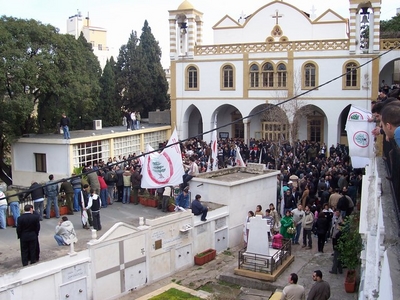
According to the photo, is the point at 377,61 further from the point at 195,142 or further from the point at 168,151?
the point at 168,151

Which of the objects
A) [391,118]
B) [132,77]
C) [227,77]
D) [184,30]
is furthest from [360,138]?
[132,77]

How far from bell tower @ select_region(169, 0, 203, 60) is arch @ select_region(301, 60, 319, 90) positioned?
799cm

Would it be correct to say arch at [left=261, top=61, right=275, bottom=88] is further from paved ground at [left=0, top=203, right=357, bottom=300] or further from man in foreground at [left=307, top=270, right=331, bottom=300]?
man in foreground at [left=307, top=270, right=331, bottom=300]

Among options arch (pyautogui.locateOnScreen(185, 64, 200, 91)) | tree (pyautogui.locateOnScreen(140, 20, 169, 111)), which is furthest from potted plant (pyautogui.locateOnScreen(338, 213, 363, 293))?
tree (pyautogui.locateOnScreen(140, 20, 169, 111))

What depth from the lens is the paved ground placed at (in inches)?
476

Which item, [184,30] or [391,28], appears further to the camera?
[391,28]

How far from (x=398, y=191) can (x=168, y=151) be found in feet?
32.9

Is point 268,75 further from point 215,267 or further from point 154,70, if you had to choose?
point 215,267

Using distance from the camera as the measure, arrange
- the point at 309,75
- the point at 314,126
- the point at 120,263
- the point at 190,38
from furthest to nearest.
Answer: the point at 190,38 → the point at 314,126 → the point at 309,75 → the point at 120,263

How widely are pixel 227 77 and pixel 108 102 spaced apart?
11.4m

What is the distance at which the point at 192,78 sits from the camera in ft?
113

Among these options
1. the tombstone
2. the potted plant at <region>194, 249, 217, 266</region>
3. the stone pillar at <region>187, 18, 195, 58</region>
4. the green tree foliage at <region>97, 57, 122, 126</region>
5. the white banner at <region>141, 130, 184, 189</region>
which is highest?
the stone pillar at <region>187, 18, 195, 58</region>

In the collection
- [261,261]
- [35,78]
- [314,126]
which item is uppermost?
[35,78]

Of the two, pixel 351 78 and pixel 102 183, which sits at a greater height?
pixel 351 78
